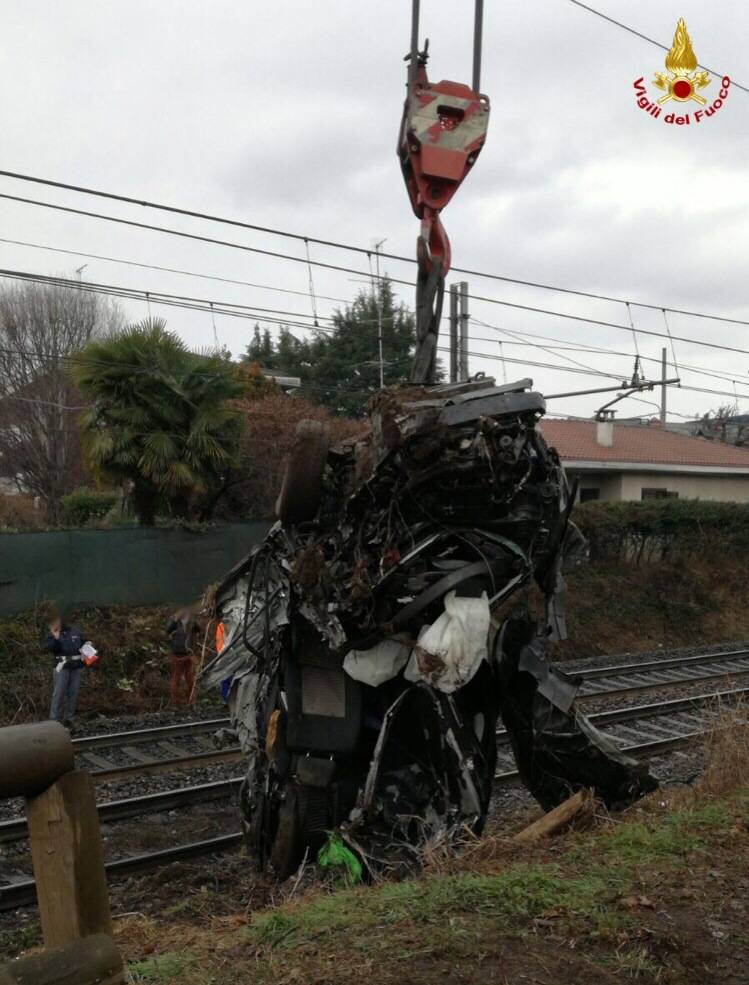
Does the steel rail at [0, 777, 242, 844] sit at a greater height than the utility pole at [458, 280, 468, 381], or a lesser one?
lesser

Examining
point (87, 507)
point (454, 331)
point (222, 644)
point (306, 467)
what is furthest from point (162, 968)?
point (87, 507)

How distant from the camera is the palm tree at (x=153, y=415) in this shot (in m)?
17.9

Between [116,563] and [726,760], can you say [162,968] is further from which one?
[116,563]

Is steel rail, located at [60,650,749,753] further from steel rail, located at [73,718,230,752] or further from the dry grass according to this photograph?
the dry grass

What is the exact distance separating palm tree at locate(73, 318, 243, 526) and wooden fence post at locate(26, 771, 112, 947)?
1536 centimetres

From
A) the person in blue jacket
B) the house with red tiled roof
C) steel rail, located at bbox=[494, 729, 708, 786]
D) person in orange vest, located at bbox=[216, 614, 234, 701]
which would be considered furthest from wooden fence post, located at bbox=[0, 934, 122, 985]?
the house with red tiled roof

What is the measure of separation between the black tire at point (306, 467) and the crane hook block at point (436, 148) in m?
2.53

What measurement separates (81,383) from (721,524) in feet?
62.3

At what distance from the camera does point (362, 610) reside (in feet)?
21.2

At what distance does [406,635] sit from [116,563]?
38.9 ft

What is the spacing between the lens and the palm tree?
58.7ft

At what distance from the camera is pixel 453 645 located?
20.8 feet

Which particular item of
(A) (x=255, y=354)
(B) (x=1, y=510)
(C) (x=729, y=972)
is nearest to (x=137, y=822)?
(C) (x=729, y=972)

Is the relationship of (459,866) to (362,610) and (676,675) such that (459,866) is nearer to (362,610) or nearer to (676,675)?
(362,610)
